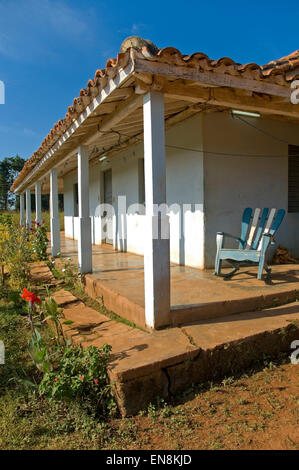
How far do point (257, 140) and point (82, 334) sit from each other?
13.7 ft

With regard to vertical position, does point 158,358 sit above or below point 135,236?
below

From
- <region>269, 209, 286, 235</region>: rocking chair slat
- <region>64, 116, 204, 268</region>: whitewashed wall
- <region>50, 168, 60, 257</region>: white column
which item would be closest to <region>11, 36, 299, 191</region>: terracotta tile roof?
<region>269, 209, 286, 235</region>: rocking chair slat

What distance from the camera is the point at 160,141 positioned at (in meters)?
2.70

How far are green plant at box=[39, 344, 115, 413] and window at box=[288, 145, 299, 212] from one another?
468cm

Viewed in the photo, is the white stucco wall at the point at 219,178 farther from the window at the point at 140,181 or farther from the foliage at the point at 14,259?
the foliage at the point at 14,259

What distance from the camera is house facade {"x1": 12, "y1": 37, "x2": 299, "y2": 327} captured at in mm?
2689

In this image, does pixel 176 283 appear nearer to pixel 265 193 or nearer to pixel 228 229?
pixel 228 229

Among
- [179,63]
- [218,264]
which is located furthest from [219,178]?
[179,63]

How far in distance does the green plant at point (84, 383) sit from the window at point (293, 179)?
468cm

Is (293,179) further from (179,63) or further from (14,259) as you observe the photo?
(14,259)

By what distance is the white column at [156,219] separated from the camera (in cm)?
267

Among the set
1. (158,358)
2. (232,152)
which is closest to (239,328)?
(158,358)

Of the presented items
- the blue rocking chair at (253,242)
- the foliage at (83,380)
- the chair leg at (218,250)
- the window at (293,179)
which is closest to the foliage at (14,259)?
the foliage at (83,380)

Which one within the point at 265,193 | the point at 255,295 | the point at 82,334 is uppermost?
the point at 265,193
